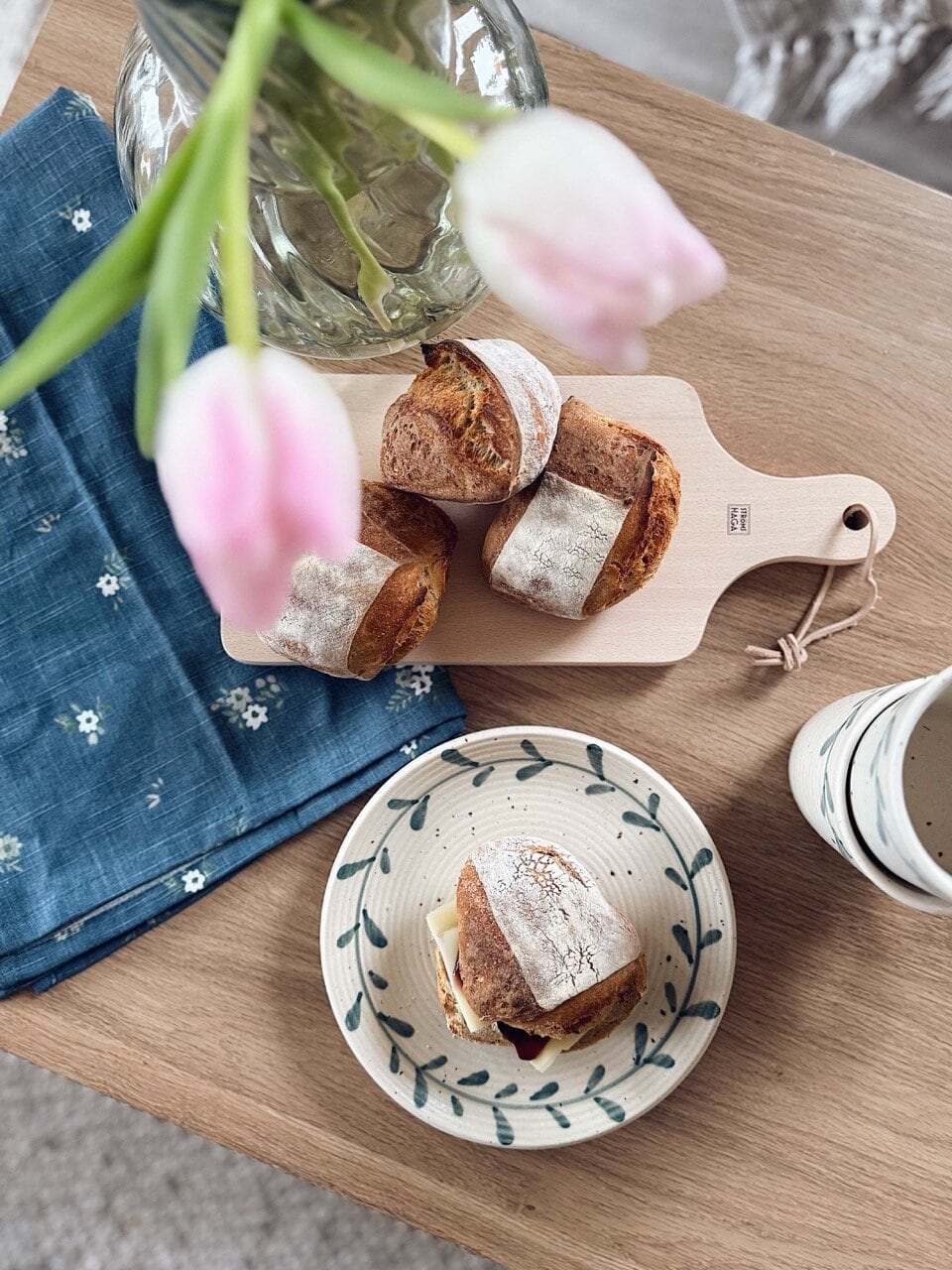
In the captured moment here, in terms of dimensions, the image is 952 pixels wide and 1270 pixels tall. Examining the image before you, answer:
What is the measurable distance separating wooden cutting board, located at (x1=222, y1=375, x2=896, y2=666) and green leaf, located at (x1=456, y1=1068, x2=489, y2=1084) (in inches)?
12.1

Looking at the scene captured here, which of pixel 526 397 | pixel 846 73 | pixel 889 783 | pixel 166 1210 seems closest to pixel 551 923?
pixel 889 783

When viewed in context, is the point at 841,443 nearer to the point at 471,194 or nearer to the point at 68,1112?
the point at 471,194

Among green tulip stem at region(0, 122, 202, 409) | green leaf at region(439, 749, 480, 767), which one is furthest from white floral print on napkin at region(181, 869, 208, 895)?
green tulip stem at region(0, 122, 202, 409)

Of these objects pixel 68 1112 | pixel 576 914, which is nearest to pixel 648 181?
pixel 576 914

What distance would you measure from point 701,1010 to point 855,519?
1.26ft

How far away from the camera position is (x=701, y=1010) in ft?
2.53

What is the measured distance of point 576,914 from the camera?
73cm

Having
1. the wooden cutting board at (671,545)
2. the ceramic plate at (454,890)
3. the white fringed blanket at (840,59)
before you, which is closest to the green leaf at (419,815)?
the ceramic plate at (454,890)

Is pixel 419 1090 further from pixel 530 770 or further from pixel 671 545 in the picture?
pixel 671 545

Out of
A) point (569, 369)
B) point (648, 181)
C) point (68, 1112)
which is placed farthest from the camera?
point (68, 1112)

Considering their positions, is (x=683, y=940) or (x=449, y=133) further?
(x=683, y=940)

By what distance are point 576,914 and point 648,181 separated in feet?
1.83

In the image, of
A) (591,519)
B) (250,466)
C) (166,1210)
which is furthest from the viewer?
(166,1210)

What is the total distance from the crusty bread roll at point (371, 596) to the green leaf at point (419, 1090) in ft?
1.00
